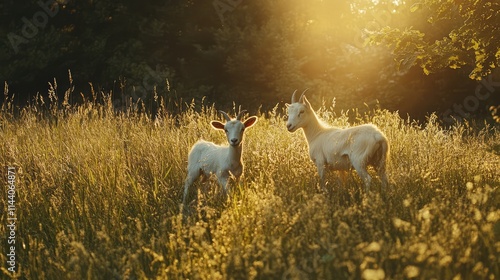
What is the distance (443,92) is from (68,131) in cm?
1275

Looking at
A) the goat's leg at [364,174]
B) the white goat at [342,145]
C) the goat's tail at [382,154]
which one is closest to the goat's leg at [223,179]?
the white goat at [342,145]

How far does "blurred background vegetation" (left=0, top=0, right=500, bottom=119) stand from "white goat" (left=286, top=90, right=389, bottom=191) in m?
10.4

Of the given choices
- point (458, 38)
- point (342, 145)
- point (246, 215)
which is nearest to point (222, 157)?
point (342, 145)

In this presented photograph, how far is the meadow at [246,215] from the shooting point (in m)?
4.26

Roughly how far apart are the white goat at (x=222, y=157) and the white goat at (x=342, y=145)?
94 cm

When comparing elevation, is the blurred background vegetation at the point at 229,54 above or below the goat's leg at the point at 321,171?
above

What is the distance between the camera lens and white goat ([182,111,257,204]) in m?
6.79

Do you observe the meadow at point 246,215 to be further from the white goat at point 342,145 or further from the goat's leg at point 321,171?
the white goat at point 342,145

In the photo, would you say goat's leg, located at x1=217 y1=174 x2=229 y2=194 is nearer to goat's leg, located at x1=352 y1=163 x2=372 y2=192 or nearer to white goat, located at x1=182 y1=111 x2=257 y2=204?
white goat, located at x1=182 y1=111 x2=257 y2=204

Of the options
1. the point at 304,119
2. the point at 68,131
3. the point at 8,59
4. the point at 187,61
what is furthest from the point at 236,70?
the point at 304,119

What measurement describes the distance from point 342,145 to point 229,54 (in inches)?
525

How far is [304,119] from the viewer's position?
780 cm

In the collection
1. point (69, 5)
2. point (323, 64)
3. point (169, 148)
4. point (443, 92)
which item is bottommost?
point (169, 148)

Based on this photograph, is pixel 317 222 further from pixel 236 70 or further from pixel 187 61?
pixel 187 61
